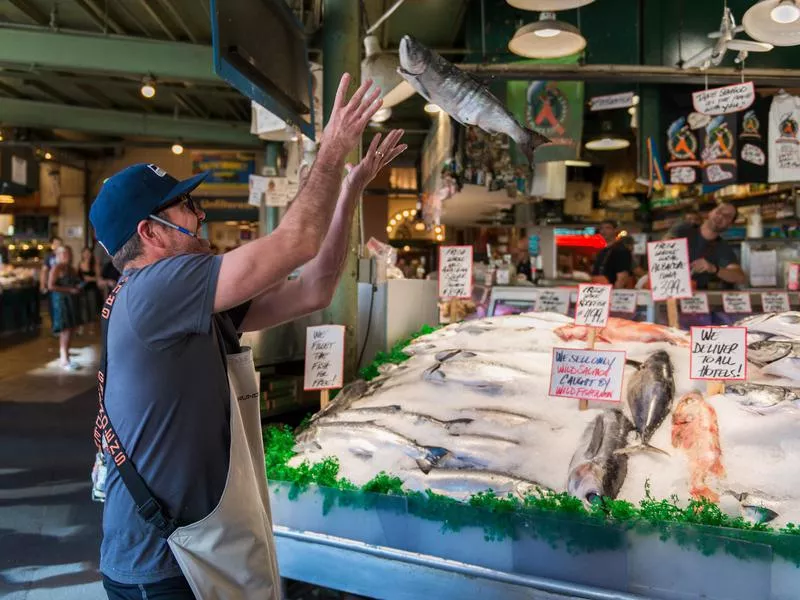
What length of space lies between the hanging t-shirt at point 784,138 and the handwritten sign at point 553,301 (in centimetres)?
356

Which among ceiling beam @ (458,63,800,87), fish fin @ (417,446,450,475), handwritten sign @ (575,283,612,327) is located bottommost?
fish fin @ (417,446,450,475)

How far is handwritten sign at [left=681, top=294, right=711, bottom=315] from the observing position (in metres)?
5.70

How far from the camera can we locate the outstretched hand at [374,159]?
204 centimetres

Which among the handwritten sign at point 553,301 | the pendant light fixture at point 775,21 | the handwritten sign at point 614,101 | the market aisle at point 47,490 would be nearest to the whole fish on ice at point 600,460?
the market aisle at point 47,490

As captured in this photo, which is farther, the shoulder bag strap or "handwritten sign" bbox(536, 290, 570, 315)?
"handwritten sign" bbox(536, 290, 570, 315)

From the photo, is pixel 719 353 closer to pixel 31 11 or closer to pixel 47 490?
pixel 47 490

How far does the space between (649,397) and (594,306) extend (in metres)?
0.69

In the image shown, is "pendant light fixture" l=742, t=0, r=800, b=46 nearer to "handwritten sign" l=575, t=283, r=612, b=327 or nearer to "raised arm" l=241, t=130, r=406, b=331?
"handwritten sign" l=575, t=283, r=612, b=327

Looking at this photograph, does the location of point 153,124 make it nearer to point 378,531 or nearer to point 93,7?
point 93,7

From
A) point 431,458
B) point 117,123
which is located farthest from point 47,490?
point 117,123

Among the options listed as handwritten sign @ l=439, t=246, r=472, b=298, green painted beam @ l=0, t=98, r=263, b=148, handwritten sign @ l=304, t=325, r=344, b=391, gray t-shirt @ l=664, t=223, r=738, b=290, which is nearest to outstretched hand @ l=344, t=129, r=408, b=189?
handwritten sign @ l=304, t=325, r=344, b=391

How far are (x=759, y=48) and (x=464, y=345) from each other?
440 centimetres

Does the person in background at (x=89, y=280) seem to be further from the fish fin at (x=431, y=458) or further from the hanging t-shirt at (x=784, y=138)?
the fish fin at (x=431, y=458)

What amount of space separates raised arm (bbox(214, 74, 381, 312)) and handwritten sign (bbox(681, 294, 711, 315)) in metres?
4.91
